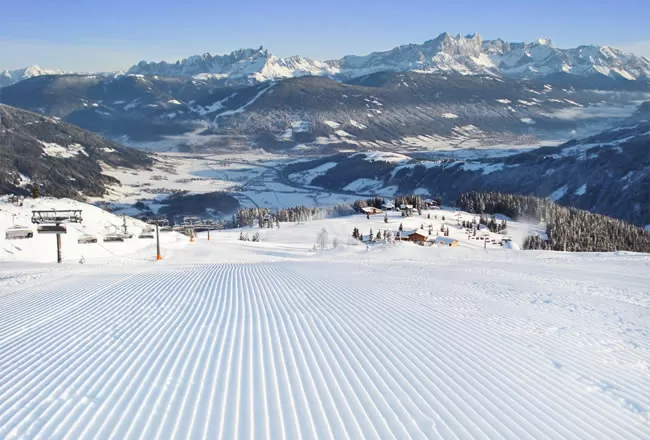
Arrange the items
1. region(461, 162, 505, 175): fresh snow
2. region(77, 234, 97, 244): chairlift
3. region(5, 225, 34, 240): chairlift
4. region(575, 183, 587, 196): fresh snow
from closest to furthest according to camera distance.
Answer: region(5, 225, 34, 240): chairlift
region(77, 234, 97, 244): chairlift
region(575, 183, 587, 196): fresh snow
region(461, 162, 505, 175): fresh snow

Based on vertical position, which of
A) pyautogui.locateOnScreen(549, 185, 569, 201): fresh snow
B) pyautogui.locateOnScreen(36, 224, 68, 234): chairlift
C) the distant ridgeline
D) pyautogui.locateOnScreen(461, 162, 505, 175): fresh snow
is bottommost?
the distant ridgeline

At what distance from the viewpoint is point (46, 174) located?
562 feet

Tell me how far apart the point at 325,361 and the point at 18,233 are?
5225cm

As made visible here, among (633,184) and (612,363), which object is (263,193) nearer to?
(633,184)

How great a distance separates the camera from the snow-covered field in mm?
9266

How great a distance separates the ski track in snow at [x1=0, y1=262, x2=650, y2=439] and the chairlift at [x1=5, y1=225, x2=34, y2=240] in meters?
37.7

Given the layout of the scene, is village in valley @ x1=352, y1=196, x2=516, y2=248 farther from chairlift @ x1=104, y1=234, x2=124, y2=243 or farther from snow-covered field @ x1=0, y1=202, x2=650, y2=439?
snow-covered field @ x1=0, y1=202, x2=650, y2=439

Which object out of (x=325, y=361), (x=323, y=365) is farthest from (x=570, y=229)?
(x=323, y=365)

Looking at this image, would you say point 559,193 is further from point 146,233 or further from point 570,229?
point 146,233

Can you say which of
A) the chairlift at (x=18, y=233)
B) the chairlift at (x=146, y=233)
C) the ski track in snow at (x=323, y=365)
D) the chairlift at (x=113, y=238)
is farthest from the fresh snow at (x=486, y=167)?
the ski track in snow at (x=323, y=365)

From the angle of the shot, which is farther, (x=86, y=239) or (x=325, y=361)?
(x=86, y=239)

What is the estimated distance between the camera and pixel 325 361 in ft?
40.6

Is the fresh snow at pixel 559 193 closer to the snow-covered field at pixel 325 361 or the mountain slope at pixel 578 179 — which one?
the mountain slope at pixel 578 179

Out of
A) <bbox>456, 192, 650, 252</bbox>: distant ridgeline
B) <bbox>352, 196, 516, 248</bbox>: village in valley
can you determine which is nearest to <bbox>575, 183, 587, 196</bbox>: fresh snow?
<bbox>456, 192, 650, 252</bbox>: distant ridgeline
